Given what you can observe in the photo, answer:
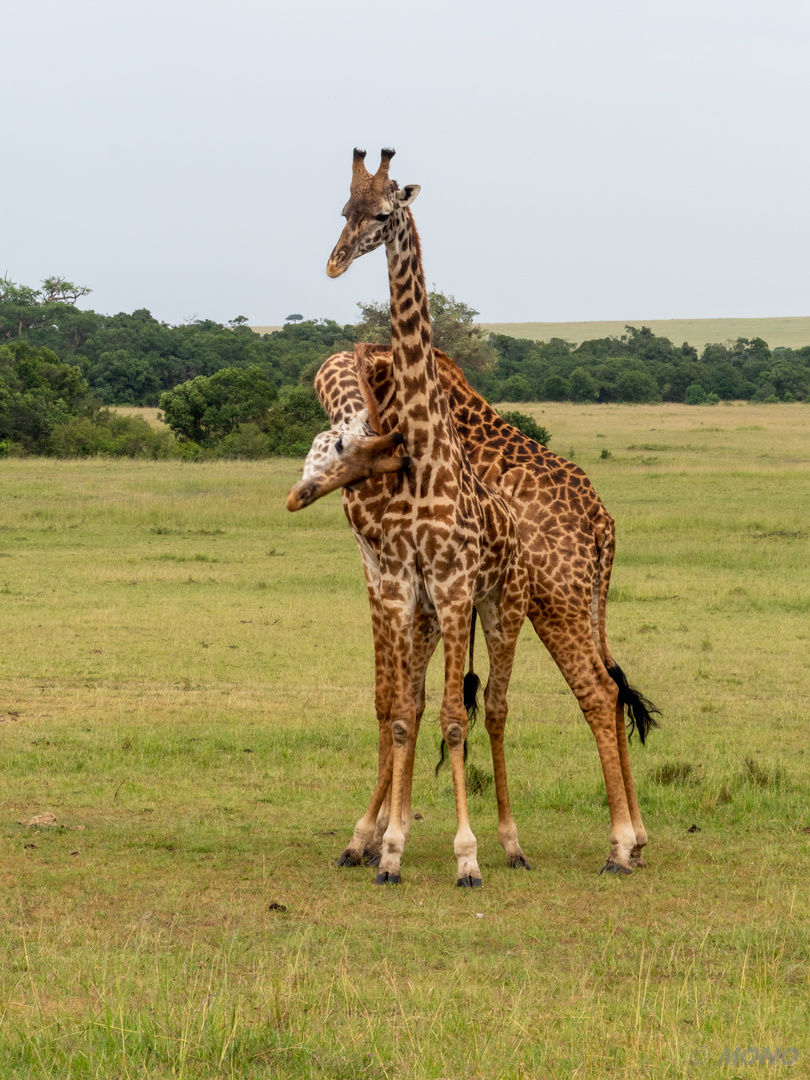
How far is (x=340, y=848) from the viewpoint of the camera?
262 inches

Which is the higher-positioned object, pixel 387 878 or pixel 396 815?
pixel 396 815

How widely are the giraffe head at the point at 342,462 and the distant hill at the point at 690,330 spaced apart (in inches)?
4279

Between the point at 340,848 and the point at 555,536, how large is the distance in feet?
6.64

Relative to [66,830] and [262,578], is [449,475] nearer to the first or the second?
[66,830]

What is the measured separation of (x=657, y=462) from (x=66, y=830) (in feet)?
83.4

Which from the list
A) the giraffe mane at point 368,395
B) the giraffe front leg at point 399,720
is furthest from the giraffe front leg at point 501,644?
the giraffe mane at point 368,395

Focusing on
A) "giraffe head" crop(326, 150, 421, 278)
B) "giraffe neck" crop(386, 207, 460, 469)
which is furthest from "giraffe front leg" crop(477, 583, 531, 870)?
"giraffe head" crop(326, 150, 421, 278)

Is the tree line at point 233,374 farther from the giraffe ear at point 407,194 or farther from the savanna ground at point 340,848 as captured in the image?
the giraffe ear at point 407,194

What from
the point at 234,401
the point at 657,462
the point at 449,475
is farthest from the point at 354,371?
the point at 234,401

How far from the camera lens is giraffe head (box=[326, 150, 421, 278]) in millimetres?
5586

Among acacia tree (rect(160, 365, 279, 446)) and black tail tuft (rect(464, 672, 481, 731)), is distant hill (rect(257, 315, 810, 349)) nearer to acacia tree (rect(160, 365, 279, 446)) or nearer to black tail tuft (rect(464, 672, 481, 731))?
acacia tree (rect(160, 365, 279, 446))

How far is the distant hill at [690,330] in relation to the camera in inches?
4635

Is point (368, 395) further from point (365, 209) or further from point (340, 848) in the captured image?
point (340, 848)

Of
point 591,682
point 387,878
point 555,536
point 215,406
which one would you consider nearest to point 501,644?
point 591,682
